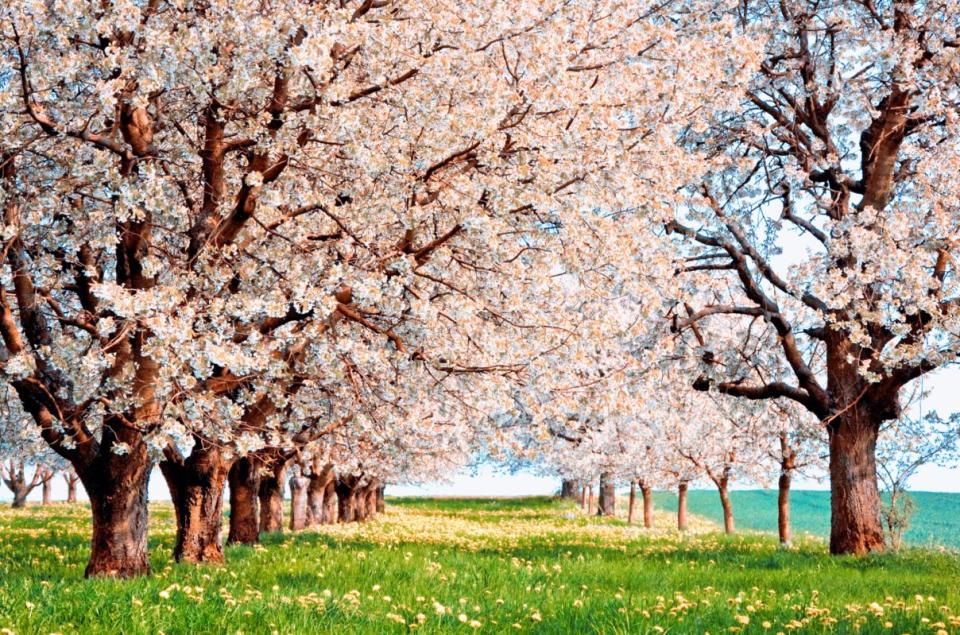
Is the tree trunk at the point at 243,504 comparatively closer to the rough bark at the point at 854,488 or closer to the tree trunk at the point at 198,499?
the tree trunk at the point at 198,499

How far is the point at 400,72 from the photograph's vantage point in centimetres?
1168

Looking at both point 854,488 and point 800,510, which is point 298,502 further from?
point 800,510

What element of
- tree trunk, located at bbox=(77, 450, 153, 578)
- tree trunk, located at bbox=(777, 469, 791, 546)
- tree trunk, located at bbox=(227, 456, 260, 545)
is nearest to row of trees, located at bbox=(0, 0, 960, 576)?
tree trunk, located at bbox=(77, 450, 153, 578)

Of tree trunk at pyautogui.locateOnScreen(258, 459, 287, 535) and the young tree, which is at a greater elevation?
the young tree

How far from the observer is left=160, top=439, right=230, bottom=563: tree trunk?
46.4ft

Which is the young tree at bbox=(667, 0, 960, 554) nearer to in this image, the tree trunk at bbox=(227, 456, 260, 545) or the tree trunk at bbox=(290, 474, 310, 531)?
the tree trunk at bbox=(227, 456, 260, 545)

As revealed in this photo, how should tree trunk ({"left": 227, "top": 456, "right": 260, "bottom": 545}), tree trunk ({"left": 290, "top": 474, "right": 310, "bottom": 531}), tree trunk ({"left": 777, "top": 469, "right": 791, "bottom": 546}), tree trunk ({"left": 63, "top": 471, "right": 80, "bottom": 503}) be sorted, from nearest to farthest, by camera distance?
tree trunk ({"left": 227, "top": 456, "right": 260, "bottom": 545}), tree trunk ({"left": 777, "top": 469, "right": 791, "bottom": 546}), tree trunk ({"left": 290, "top": 474, "right": 310, "bottom": 531}), tree trunk ({"left": 63, "top": 471, "right": 80, "bottom": 503})

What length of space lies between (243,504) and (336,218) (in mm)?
10285

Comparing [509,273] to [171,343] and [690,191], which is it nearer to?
[171,343]

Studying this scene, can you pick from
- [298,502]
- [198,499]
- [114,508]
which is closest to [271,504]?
[298,502]

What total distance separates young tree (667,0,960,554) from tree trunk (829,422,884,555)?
30 millimetres

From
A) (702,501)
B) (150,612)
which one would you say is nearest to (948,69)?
(150,612)

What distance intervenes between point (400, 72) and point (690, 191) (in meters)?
9.88

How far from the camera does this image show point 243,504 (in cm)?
1889
